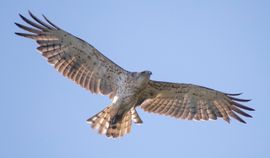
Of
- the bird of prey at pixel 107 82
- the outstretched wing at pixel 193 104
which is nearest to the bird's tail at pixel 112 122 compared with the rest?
the bird of prey at pixel 107 82

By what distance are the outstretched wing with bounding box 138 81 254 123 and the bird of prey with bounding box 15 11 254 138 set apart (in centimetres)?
2

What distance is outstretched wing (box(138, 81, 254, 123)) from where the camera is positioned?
18.7m

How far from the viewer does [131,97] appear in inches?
696

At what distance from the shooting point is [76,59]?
18.0 metres

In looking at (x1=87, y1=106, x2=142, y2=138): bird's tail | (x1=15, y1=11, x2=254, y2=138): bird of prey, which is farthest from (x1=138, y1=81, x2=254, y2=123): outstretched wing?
(x1=87, y1=106, x2=142, y2=138): bird's tail

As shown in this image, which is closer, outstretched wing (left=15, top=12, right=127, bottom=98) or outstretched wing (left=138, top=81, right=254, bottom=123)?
outstretched wing (left=15, top=12, right=127, bottom=98)

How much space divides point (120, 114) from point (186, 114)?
6.37 ft

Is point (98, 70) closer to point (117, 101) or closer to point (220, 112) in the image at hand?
point (117, 101)

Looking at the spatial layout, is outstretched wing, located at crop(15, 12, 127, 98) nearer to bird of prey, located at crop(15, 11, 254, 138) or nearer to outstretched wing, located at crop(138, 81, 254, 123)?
bird of prey, located at crop(15, 11, 254, 138)

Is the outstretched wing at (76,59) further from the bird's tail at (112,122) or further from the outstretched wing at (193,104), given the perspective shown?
the outstretched wing at (193,104)

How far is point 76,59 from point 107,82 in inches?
36.6

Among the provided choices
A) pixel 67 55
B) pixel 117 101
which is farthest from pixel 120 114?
pixel 67 55

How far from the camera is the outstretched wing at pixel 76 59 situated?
17.7 metres

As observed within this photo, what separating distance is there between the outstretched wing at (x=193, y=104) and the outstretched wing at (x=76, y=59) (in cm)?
118
